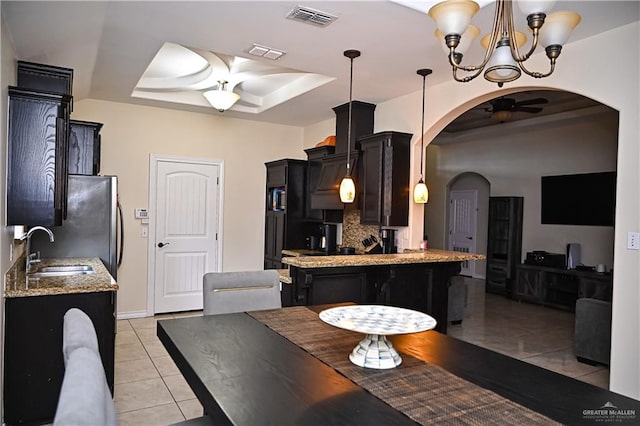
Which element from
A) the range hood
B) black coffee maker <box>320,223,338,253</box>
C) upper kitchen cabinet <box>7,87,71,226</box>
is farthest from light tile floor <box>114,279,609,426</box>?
the range hood

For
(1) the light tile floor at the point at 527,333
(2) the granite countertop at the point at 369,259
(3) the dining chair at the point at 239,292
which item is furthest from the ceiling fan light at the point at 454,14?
(1) the light tile floor at the point at 527,333

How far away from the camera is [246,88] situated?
551 centimetres

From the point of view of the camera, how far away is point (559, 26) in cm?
193

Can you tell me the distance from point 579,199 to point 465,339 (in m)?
3.31

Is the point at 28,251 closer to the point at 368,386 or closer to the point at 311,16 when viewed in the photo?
the point at 311,16

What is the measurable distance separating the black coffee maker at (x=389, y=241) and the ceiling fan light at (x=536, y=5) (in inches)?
135

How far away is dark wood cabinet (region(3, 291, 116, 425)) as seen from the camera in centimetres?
263

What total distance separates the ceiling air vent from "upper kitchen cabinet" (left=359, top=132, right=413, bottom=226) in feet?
5.99

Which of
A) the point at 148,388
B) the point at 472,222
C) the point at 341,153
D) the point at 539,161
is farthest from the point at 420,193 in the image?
the point at 472,222

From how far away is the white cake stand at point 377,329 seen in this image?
1.59 m

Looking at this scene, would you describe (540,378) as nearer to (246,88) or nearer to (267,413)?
(267,413)

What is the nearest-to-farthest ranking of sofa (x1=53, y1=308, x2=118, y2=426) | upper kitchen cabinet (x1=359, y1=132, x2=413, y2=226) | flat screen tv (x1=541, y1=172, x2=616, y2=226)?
1. sofa (x1=53, y1=308, x2=118, y2=426)
2. upper kitchen cabinet (x1=359, y1=132, x2=413, y2=226)
3. flat screen tv (x1=541, y1=172, x2=616, y2=226)

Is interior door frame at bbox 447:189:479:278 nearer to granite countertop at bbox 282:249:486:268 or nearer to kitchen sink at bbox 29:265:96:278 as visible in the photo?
granite countertop at bbox 282:249:486:268

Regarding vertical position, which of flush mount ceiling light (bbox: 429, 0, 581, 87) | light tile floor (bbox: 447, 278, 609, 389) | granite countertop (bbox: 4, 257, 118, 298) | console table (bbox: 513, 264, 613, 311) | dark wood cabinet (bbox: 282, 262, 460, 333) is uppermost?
flush mount ceiling light (bbox: 429, 0, 581, 87)
